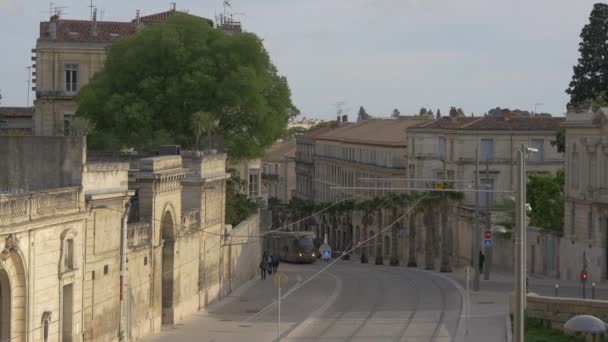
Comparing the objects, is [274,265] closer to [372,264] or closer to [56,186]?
[372,264]

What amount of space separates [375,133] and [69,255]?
90145 millimetres

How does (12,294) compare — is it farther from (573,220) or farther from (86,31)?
(86,31)

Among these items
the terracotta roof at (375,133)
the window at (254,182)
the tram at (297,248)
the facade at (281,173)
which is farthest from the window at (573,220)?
the facade at (281,173)

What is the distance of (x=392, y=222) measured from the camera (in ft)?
338

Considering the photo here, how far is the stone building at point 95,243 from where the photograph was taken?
40.7 meters

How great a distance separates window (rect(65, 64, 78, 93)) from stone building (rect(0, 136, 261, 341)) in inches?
1032

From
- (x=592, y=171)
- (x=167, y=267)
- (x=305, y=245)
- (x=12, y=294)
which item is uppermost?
(x=592, y=171)

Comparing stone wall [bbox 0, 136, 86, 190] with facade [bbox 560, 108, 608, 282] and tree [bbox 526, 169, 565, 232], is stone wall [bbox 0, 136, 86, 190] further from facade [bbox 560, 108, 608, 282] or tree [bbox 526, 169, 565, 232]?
tree [bbox 526, 169, 565, 232]

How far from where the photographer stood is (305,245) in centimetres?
10056

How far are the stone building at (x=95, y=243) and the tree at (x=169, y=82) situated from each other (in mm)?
12386

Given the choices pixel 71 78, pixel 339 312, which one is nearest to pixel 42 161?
pixel 339 312

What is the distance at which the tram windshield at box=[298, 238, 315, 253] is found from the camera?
A: 100 meters

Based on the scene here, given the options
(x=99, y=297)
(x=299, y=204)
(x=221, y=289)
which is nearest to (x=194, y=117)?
(x=221, y=289)

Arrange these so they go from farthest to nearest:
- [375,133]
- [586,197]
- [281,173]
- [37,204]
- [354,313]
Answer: [281,173]
[375,133]
[586,197]
[354,313]
[37,204]
